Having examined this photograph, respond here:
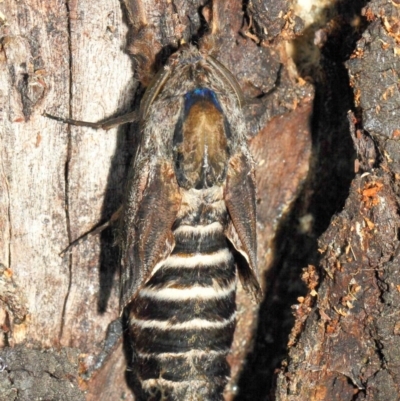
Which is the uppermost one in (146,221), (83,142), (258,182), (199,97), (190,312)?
(199,97)

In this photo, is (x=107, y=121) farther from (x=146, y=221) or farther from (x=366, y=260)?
(x=366, y=260)

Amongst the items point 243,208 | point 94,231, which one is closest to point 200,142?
point 243,208

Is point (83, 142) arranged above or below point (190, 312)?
above

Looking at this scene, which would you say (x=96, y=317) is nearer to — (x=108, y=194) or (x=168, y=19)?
(x=108, y=194)

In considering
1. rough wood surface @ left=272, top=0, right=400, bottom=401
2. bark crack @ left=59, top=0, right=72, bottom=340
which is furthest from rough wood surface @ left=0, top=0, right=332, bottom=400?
rough wood surface @ left=272, top=0, right=400, bottom=401

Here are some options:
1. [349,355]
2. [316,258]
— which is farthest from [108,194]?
[349,355]

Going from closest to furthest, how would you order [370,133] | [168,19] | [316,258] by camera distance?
[370,133], [168,19], [316,258]
